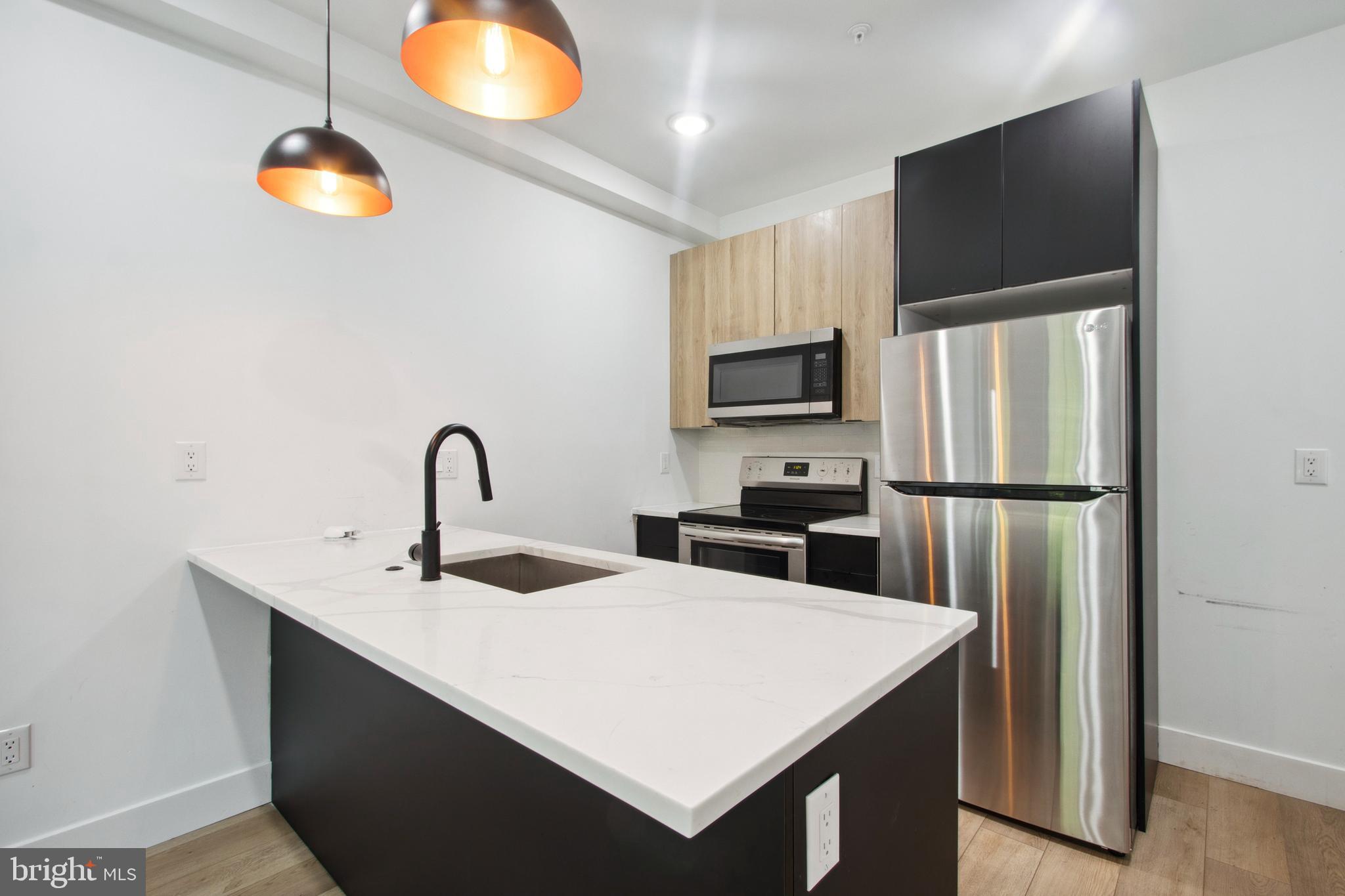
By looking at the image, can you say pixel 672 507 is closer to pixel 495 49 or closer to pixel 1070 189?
pixel 1070 189

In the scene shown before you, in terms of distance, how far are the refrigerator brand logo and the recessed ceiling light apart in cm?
302

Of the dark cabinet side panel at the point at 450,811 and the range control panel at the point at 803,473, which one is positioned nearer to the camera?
the dark cabinet side panel at the point at 450,811

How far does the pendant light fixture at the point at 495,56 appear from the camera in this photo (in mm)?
959

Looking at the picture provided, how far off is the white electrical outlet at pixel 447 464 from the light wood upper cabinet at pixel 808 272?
1620 millimetres

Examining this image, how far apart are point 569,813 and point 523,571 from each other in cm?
112

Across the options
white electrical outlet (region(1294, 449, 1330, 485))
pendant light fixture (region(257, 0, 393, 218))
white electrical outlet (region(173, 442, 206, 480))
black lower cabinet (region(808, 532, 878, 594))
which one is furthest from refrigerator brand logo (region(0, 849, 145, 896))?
white electrical outlet (region(1294, 449, 1330, 485))

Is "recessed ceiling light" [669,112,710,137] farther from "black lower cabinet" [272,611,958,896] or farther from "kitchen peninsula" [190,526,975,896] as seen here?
"black lower cabinet" [272,611,958,896]

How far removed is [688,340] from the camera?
3.45m

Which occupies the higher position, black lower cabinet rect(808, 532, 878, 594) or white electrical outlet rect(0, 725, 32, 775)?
black lower cabinet rect(808, 532, 878, 594)

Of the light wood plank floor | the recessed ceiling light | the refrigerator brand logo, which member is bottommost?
the light wood plank floor

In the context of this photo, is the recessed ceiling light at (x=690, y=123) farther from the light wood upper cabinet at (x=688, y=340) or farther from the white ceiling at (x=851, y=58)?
the light wood upper cabinet at (x=688, y=340)

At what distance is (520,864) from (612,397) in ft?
7.81

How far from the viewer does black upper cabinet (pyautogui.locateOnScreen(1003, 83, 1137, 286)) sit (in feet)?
6.15

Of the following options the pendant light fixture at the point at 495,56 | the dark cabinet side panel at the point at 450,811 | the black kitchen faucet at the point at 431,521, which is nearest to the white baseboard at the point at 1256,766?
the dark cabinet side panel at the point at 450,811
